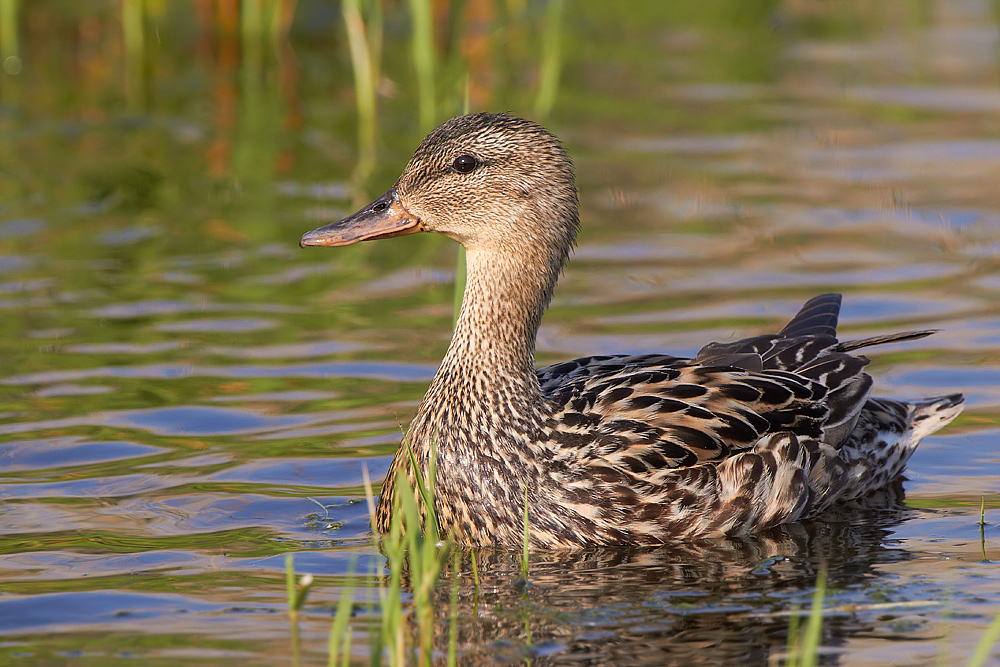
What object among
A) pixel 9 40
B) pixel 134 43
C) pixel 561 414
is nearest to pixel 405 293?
pixel 561 414

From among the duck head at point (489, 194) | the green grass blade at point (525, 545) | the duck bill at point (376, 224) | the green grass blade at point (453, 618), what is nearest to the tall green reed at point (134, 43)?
the duck bill at point (376, 224)

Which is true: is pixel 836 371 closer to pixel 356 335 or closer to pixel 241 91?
pixel 356 335

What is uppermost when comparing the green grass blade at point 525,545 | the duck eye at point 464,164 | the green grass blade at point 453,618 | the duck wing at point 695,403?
the duck eye at point 464,164

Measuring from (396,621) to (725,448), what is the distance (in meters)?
2.58

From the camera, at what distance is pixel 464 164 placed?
6.90m

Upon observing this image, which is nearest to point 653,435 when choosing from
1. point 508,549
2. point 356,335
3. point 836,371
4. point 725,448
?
point 725,448

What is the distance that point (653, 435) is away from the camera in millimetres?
6453

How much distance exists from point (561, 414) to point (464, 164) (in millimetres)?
1278

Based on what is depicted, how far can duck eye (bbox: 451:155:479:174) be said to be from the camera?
6.90m

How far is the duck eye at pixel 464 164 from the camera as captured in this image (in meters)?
6.90

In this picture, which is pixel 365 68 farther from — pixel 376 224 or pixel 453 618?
pixel 453 618

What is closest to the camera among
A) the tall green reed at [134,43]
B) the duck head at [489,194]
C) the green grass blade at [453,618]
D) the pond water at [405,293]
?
the green grass blade at [453,618]

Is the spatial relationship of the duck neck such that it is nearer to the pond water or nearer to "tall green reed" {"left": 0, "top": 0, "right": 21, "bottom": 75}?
the pond water

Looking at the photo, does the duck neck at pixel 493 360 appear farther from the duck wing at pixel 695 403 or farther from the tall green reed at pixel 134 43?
the tall green reed at pixel 134 43
